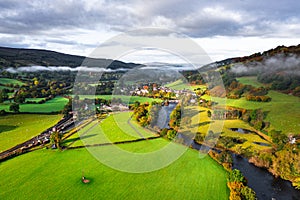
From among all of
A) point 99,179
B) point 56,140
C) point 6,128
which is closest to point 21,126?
point 6,128

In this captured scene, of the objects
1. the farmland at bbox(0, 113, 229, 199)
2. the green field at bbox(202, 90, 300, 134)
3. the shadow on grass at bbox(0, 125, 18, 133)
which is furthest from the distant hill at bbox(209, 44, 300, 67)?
the shadow on grass at bbox(0, 125, 18, 133)

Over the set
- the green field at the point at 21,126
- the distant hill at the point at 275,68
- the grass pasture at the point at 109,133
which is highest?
the distant hill at the point at 275,68

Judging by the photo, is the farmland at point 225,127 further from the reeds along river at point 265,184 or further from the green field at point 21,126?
the green field at point 21,126

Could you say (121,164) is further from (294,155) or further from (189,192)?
(294,155)

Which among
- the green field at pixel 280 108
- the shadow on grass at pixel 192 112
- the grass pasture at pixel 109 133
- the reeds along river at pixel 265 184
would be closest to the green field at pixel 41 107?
the grass pasture at pixel 109 133

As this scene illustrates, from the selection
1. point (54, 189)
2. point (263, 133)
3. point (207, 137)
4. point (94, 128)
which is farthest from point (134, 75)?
point (54, 189)
